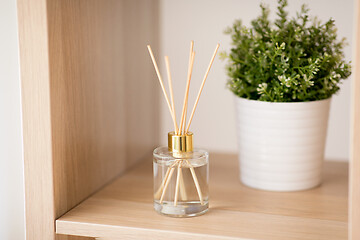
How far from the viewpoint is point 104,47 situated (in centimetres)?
77

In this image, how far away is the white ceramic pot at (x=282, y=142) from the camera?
74 centimetres

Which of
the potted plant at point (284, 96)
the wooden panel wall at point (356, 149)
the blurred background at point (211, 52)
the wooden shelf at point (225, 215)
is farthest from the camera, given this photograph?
the blurred background at point (211, 52)

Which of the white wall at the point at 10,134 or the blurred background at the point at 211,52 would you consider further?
the blurred background at the point at 211,52

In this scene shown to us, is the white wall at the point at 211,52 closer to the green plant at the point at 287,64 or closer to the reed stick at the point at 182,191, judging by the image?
the green plant at the point at 287,64

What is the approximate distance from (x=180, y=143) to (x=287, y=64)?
0.62 ft

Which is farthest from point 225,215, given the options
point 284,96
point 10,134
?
point 10,134

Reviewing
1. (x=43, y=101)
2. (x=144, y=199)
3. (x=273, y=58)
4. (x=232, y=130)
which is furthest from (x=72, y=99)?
(x=232, y=130)

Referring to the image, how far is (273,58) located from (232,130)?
305mm

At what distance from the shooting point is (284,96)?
2.43 feet

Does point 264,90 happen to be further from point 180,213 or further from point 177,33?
point 177,33

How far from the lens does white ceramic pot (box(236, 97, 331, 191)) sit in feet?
2.42

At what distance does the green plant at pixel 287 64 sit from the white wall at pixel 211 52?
0.51ft

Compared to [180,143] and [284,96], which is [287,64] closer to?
[284,96]

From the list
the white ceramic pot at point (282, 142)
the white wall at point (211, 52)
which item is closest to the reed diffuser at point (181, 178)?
the white ceramic pot at point (282, 142)
